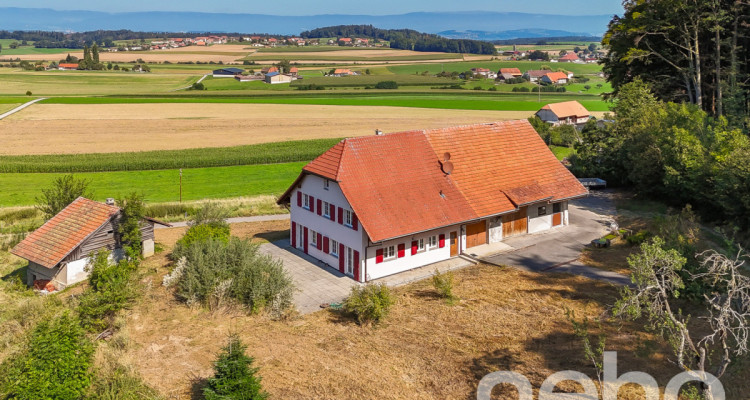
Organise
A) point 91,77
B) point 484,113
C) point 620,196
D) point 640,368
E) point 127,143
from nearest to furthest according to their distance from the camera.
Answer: point 640,368, point 620,196, point 127,143, point 484,113, point 91,77

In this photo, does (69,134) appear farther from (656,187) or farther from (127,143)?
(656,187)

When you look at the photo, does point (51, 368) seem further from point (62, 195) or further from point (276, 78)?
point (276, 78)

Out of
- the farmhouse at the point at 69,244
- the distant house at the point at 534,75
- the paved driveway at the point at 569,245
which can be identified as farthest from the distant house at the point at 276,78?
the farmhouse at the point at 69,244

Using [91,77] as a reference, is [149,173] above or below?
below

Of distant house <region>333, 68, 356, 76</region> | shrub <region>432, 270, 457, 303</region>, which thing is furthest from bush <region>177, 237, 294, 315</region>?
distant house <region>333, 68, 356, 76</region>

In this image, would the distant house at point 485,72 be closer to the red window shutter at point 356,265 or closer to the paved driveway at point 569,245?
the paved driveway at point 569,245

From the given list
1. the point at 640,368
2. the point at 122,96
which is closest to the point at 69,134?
the point at 122,96

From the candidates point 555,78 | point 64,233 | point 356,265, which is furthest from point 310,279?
point 555,78
